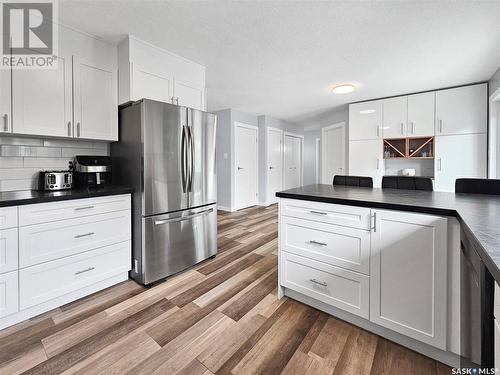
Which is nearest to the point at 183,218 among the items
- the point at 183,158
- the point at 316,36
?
the point at 183,158

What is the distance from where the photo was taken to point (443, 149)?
3.73 m

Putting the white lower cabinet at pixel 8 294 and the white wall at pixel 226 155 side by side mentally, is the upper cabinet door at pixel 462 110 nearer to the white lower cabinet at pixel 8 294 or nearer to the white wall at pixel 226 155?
the white wall at pixel 226 155

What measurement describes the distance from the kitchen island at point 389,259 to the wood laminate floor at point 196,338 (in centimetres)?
16

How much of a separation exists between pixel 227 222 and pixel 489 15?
4.03m

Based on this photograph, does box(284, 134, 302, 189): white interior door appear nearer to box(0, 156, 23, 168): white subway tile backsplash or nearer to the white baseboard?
the white baseboard

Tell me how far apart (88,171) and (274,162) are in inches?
182

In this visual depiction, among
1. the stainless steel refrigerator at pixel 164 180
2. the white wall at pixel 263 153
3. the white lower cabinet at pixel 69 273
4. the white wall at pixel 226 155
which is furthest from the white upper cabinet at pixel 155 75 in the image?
the white wall at pixel 263 153

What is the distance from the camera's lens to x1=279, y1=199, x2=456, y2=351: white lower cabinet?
1.22m

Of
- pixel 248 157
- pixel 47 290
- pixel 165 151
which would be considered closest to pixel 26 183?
pixel 47 290

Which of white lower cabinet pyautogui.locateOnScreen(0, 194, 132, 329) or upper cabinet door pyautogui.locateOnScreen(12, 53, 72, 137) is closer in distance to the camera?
white lower cabinet pyautogui.locateOnScreen(0, 194, 132, 329)

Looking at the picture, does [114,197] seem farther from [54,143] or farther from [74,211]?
[54,143]

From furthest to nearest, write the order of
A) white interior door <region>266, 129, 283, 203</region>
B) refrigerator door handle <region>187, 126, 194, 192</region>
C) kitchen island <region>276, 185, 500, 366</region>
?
1. white interior door <region>266, 129, 283, 203</region>
2. refrigerator door handle <region>187, 126, 194, 192</region>
3. kitchen island <region>276, 185, 500, 366</region>

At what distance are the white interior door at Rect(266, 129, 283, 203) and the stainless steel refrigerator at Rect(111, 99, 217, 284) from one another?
3.49m

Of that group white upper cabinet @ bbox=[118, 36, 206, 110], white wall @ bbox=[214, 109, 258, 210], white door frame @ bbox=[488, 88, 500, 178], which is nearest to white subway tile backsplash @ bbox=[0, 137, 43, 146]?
white upper cabinet @ bbox=[118, 36, 206, 110]
